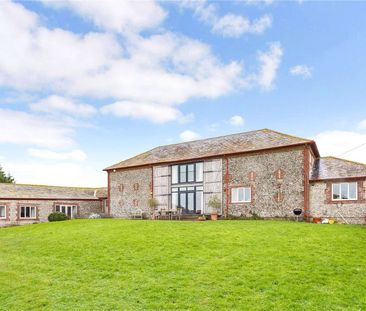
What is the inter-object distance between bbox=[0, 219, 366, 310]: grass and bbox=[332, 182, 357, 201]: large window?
21.7 feet

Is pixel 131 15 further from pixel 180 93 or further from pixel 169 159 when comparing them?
pixel 169 159

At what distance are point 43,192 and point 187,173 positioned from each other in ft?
64.6

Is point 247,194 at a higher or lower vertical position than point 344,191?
lower

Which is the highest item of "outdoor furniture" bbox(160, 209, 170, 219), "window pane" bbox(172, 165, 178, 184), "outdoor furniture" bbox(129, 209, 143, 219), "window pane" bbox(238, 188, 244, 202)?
"window pane" bbox(172, 165, 178, 184)

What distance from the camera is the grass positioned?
359 inches

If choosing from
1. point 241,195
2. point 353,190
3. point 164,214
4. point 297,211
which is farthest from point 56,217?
point 353,190

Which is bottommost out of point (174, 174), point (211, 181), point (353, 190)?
point (353, 190)

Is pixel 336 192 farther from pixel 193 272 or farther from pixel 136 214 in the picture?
pixel 136 214

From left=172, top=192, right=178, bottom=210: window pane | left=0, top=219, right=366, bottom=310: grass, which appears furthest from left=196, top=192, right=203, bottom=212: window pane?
left=0, top=219, right=366, bottom=310: grass

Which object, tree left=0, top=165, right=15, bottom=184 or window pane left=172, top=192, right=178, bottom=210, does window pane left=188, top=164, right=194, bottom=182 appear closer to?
window pane left=172, top=192, right=178, bottom=210

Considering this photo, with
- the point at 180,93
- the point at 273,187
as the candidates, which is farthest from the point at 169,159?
the point at 273,187

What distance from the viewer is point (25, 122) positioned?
3131cm

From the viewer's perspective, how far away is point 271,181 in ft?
87.0

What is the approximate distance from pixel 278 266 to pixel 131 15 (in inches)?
566
